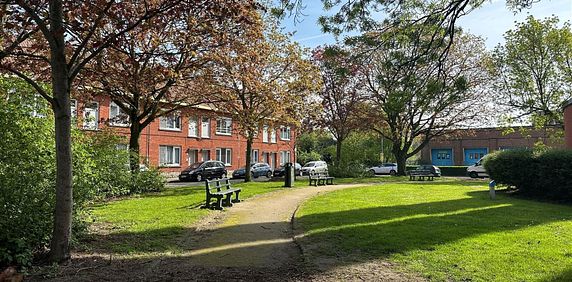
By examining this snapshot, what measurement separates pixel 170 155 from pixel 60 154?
106 ft

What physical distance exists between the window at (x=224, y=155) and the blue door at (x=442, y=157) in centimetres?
3206

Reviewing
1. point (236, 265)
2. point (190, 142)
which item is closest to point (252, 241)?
point (236, 265)

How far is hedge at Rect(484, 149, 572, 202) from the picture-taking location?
15.3 metres

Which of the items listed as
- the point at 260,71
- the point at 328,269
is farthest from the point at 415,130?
the point at 328,269

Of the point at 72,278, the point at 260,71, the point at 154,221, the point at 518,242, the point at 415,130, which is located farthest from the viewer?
the point at 415,130

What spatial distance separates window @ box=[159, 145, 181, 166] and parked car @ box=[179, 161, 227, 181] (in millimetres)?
5433

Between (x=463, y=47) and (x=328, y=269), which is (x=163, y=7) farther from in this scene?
(x=463, y=47)

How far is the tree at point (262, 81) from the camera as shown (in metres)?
20.4

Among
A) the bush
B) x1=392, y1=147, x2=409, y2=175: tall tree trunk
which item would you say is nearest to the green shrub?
the bush

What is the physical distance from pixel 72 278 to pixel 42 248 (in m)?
1.65

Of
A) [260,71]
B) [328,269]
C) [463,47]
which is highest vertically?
[463,47]

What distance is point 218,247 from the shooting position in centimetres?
784

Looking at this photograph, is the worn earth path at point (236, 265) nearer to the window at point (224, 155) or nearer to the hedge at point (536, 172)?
the hedge at point (536, 172)

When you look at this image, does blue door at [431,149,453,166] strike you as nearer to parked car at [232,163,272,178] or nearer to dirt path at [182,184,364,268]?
parked car at [232,163,272,178]
